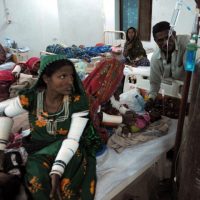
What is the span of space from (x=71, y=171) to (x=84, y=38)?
5047 mm

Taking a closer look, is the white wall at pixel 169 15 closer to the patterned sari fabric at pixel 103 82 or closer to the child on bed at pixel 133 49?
the child on bed at pixel 133 49

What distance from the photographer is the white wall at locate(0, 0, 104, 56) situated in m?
5.25

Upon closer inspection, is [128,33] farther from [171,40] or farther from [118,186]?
[118,186]

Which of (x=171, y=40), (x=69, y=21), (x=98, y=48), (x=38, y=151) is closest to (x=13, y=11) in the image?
(x=69, y=21)

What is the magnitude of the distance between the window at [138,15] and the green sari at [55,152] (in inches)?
146

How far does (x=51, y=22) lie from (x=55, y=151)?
476 centimetres

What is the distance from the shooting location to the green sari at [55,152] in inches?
49.3

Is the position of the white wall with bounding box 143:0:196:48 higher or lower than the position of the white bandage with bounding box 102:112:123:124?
higher

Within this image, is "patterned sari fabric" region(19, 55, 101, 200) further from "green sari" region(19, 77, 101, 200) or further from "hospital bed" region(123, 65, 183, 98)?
"hospital bed" region(123, 65, 183, 98)

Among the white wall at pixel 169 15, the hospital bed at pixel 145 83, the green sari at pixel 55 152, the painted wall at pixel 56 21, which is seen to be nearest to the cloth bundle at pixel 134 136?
the green sari at pixel 55 152

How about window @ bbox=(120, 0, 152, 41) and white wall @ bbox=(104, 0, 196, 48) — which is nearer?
white wall @ bbox=(104, 0, 196, 48)

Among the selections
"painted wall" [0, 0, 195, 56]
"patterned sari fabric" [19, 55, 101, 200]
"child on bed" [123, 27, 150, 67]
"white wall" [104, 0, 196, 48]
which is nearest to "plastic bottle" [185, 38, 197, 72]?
"patterned sari fabric" [19, 55, 101, 200]

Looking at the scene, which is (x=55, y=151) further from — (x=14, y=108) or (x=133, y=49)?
(x=133, y=49)

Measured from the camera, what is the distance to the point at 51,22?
5609 mm
